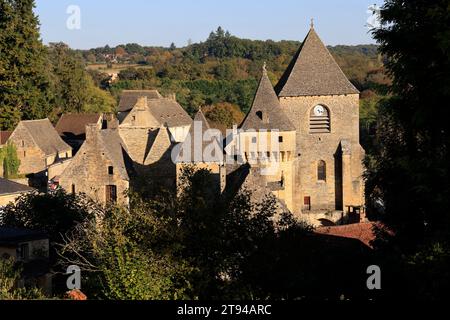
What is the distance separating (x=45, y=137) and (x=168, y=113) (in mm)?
11198

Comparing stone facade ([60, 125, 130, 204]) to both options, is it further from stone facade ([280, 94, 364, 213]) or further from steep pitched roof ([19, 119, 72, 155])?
steep pitched roof ([19, 119, 72, 155])

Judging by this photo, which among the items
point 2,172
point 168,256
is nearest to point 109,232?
point 168,256

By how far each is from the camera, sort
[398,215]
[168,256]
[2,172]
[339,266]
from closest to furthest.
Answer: [398,215]
[168,256]
[339,266]
[2,172]

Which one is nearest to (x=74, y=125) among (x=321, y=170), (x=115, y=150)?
(x=321, y=170)

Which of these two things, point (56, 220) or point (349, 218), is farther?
point (349, 218)

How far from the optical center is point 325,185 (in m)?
44.0

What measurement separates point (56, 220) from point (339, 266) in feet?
46.6

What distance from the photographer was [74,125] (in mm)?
71250

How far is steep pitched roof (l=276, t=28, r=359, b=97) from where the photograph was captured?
4306 cm

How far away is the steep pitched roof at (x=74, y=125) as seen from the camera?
70.2 m

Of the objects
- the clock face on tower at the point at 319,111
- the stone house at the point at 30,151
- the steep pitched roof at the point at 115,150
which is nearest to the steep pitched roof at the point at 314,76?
the clock face on tower at the point at 319,111

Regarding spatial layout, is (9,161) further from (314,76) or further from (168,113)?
(314,76)

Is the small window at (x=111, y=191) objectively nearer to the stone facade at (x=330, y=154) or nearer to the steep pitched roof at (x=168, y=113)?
the stone facade at (x=330, y=154)
